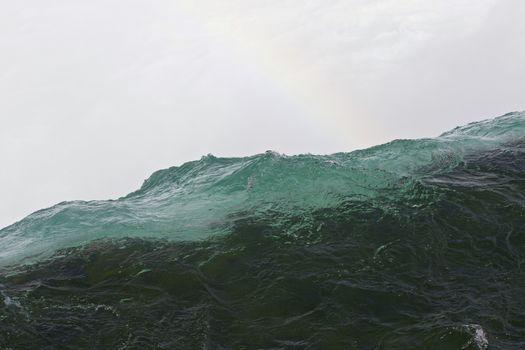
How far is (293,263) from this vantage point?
14641mm

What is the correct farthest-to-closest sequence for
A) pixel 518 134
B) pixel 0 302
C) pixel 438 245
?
pixel 518 134
pixel 438 245
pixel 0 302

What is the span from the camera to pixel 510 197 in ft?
58.0

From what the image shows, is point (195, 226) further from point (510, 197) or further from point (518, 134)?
point (518, 134)

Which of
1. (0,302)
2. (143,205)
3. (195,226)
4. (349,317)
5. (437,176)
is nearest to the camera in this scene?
(349,317)

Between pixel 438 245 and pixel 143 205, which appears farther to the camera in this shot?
pixel 143 205

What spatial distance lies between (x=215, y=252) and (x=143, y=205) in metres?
8.99

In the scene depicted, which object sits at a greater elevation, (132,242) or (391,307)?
(132,242)

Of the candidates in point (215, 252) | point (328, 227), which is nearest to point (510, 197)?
point (328, 227)

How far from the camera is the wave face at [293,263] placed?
11.5 m

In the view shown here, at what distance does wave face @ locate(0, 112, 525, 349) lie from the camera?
11539mm

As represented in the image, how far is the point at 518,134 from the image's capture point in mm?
25234

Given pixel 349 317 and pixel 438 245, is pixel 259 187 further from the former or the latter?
pixel 349 317

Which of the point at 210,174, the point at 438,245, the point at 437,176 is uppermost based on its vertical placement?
the point at 210,174

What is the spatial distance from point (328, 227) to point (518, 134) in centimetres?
1511
